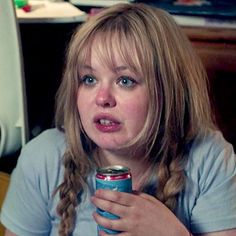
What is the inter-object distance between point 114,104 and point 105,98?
19mm

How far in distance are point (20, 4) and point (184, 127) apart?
782 mm

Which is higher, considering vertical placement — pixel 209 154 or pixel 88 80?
pixel 88 80

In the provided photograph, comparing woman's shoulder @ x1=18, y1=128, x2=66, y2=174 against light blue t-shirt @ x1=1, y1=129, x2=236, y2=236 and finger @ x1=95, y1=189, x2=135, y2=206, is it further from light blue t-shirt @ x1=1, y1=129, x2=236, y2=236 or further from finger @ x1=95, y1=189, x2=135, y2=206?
finger @ x1=95, y1=189, x2=135, y2=206

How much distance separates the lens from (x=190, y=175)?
1.05 metres

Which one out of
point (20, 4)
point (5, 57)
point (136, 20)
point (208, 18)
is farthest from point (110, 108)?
point (20, 4)

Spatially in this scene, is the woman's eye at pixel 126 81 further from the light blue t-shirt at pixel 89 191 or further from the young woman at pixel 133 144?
the light blue t-shirt at pixel 89 191

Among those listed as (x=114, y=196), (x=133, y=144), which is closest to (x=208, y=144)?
(x=133, y=144)

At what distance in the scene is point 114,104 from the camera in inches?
38.0

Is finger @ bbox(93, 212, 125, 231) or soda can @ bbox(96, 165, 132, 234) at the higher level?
soda can @ bbox(96, 165, 132, 234)

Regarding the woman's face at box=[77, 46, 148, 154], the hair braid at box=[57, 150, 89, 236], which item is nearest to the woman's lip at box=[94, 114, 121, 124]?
the woman's face at box=[77, 46, 148, 154]

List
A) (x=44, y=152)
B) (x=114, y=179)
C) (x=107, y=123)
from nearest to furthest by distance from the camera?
(x=114, y=179) < (x=107, y=123) < (x=44, y=152)

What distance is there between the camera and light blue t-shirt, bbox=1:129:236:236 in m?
1.04

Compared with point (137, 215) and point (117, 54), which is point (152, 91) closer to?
point (117, 54)

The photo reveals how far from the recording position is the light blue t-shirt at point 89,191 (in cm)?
104
